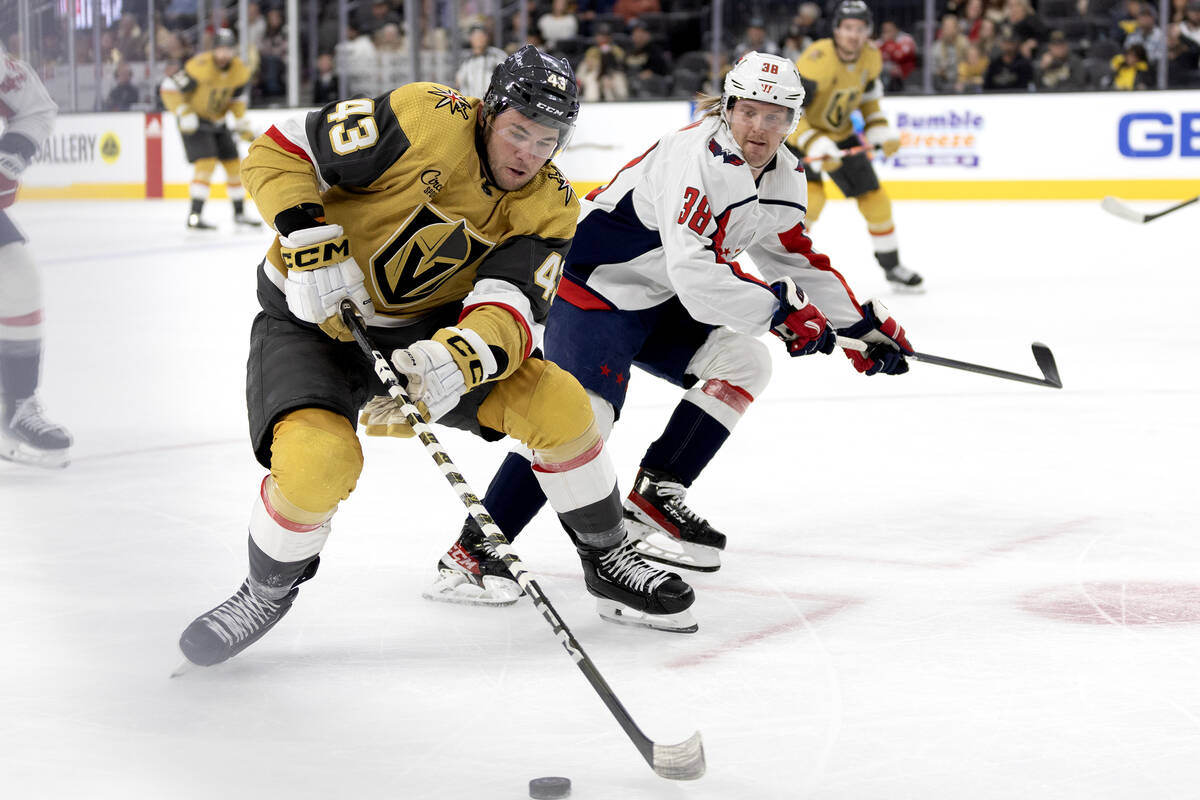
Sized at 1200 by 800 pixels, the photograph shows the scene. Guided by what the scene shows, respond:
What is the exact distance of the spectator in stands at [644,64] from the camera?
39.0ft

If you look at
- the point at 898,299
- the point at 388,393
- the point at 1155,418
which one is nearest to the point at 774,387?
the point at 1155,418

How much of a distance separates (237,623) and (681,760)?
75cm

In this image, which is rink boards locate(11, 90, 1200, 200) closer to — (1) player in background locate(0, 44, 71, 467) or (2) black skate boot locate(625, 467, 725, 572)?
(1) player in background locate(0, 44, 71, 467)

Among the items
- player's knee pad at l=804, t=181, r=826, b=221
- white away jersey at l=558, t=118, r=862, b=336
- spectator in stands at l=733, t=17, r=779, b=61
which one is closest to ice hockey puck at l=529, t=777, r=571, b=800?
white away jersey at l=558, t=118, r=862, b=336

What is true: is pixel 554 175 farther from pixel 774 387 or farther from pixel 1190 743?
pixel 774 387

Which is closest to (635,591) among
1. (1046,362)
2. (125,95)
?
(1046,362)

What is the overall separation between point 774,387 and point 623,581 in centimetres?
226

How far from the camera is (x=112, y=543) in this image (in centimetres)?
282

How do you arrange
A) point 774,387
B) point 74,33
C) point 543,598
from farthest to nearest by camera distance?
point 774,387
point 74,33
point 543,598

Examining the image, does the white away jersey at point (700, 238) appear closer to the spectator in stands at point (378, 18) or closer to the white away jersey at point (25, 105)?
the white away jersey at point (25, 105)

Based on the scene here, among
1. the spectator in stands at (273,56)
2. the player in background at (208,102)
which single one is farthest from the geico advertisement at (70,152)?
the spectator in stands at (273,56)

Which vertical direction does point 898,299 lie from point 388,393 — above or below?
below

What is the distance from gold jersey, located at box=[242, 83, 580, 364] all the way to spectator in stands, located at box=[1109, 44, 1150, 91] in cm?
884

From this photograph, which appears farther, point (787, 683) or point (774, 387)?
point (774, 387)
